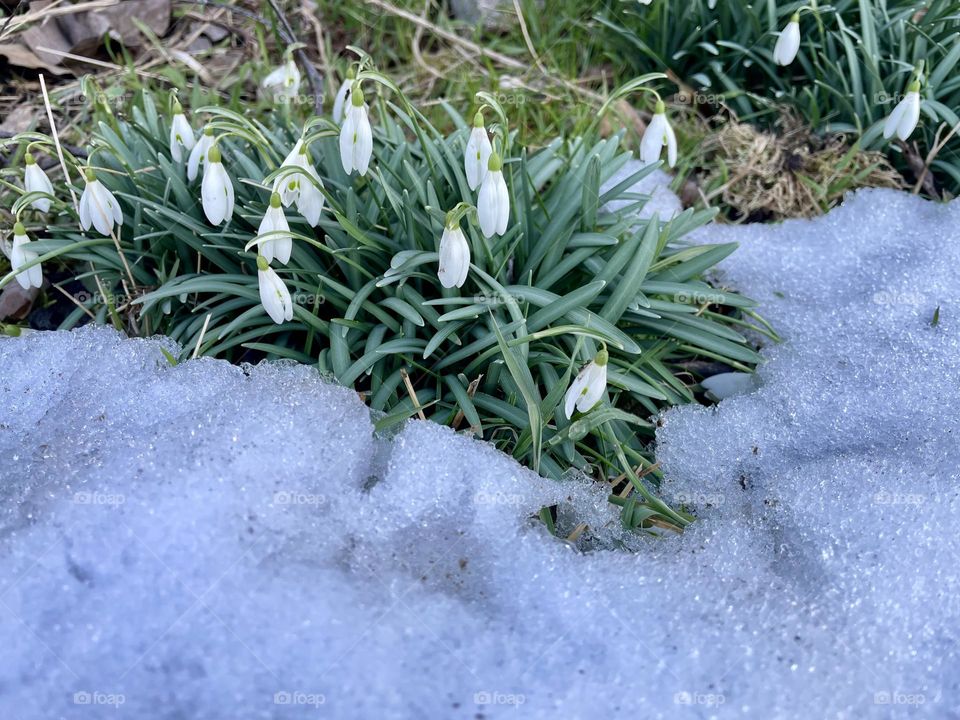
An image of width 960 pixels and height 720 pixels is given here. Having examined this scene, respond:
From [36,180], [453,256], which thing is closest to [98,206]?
[36,180]

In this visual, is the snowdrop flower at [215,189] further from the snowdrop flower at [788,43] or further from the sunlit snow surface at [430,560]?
the snowdrop flower at [788,43]

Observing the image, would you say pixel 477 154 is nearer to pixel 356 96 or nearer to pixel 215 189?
pixel 356 96

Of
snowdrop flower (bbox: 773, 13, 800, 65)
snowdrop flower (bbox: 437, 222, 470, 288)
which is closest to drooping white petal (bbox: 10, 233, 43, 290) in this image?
snowdrop flower (bbox: 437, 222, 470, 288)

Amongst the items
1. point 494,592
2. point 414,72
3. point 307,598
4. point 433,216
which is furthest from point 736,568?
point 414,72

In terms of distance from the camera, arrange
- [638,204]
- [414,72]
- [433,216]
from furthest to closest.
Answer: [414,72]
[638,204]
[433,216]

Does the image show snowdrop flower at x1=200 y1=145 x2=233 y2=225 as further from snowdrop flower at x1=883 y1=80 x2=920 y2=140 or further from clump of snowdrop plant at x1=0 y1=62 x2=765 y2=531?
snowdrop flower at x1=883 y1=80 x2=920 y2=140

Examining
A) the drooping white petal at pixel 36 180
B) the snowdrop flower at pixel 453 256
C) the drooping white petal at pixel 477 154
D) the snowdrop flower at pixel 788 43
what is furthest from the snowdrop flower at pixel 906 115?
the drooping white petal at pixel 36 180

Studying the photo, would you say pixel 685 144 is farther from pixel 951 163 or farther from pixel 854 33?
pixel 951 163
